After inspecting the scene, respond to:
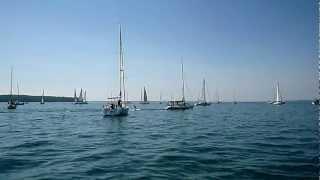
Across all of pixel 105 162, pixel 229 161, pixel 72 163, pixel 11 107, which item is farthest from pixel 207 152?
pixel 11 107

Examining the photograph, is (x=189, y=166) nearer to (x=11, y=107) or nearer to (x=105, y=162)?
(x=105, y=162)

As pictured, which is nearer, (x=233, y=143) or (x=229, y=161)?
(x=229, y=161)

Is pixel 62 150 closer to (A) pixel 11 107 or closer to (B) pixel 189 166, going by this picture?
(B) pixel 189 166

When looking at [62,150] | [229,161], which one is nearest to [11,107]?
[62,150]

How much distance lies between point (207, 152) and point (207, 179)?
29.7ft

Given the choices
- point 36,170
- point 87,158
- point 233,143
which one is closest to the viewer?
point 36,170

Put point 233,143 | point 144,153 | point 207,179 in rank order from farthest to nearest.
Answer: point 233,143 < point 144,153 < point 207,179

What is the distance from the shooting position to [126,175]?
62.9 feet

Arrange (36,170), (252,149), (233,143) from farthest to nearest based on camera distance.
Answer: (233,143) < (252,149) < (36,170)


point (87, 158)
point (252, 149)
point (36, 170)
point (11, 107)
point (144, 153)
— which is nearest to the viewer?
point (36, 170)

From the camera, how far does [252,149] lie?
28.7 meters

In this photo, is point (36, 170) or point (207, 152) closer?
point (36, 170)

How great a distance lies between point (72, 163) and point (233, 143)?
53.7ft

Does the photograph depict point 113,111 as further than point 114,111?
No
